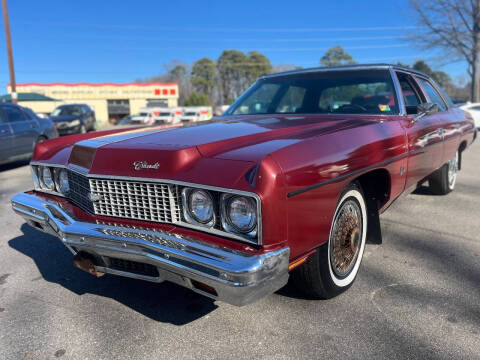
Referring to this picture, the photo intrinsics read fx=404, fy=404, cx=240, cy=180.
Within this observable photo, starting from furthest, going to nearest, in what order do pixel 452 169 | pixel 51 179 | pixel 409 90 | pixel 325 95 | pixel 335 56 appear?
1. pixel 335 56
2. pixel 452 169
3. pixel 409 90
4. pixel 325 95
5. pixel 51 179

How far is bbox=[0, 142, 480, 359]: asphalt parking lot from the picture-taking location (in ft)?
6.93

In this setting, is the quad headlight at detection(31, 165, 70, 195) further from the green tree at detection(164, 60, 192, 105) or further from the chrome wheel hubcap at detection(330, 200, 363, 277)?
the green tree at detection(164, 60, 192, 105)

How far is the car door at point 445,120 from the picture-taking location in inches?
171

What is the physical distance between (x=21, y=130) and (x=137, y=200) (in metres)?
7.48

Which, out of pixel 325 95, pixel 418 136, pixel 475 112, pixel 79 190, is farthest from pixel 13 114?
pixel 475 112

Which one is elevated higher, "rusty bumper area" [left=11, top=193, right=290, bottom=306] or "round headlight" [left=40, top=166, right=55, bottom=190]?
"round headlight" [left=40, top=166, right=55, bottom=190]

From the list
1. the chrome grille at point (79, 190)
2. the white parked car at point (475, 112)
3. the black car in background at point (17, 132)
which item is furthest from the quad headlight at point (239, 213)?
the white parked car at point (475, 112)

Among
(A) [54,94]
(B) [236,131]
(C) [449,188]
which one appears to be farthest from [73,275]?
(A) [54,94]

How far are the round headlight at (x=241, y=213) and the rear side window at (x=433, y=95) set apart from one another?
11.2ft

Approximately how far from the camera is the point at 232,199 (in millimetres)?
1969

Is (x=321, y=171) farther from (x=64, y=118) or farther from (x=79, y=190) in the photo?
(x=64, y=118)

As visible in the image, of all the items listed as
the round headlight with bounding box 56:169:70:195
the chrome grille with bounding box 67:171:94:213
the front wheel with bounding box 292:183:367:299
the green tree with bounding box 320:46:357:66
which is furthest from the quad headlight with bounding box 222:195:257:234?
the green tree with bounding box 320:46:357:66

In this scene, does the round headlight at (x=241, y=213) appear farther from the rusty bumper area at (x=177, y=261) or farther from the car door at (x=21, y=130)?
the car door at (x=21, y=130)

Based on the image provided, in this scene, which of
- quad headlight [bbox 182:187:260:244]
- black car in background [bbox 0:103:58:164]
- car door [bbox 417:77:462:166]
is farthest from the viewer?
black car in background [bbox 0:103:58:164]
